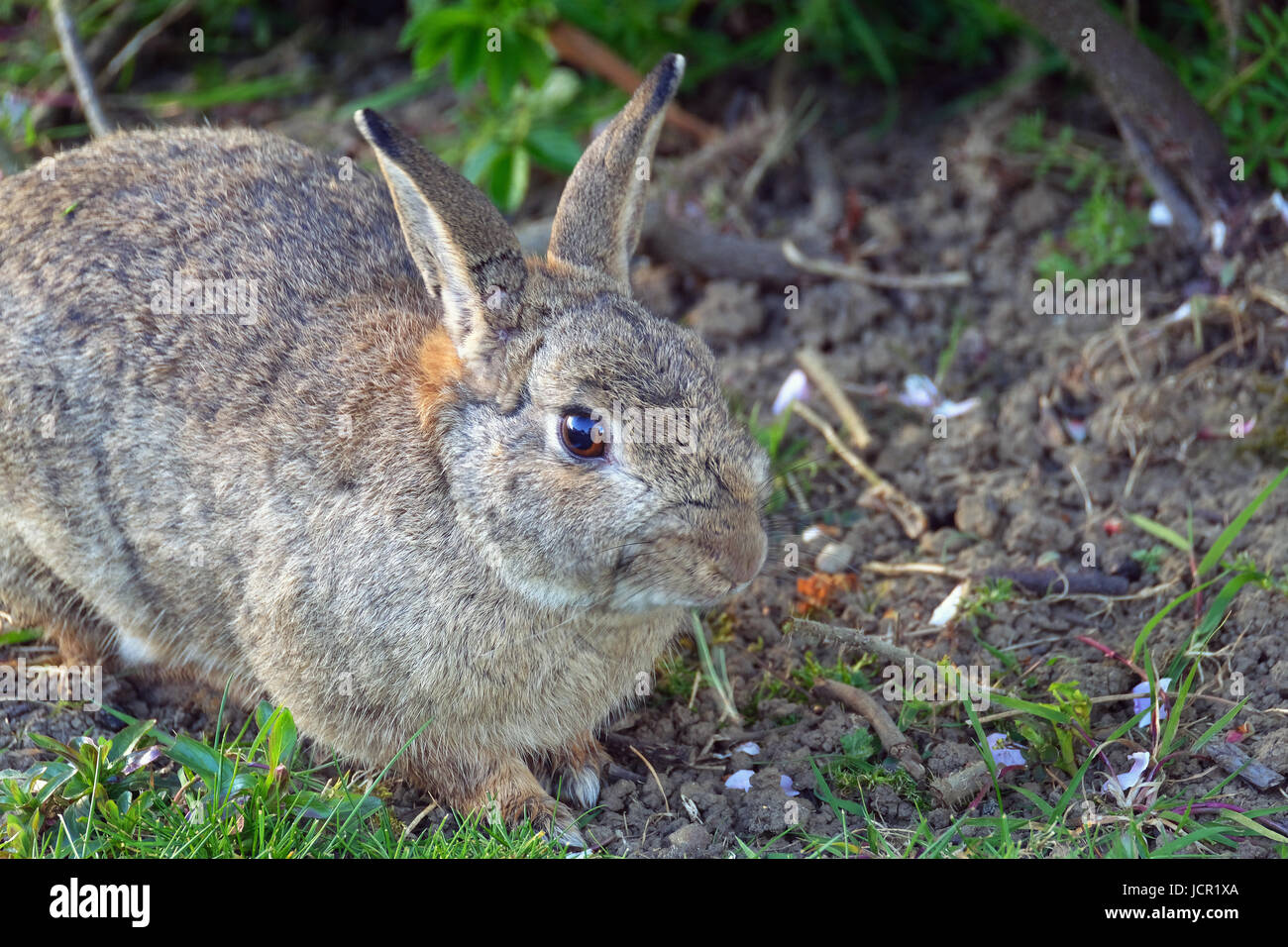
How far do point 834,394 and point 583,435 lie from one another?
2.41 metres

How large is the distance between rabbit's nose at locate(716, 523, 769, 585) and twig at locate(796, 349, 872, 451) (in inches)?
81.4

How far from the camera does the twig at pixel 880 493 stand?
5.55 m

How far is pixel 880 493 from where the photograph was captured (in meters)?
5.70

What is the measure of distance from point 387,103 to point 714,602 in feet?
15.5

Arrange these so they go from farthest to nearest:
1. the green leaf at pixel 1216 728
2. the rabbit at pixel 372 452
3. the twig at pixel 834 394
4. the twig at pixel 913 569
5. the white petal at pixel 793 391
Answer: the white petal at pixel 793 391 < the twig at pixel 834 394 < the twig at pixel 913 569 < the green leaf at pixel 1216 728 < the rabbit at pixel 372 452

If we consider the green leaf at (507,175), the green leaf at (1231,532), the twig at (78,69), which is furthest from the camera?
the twig at (78,69)

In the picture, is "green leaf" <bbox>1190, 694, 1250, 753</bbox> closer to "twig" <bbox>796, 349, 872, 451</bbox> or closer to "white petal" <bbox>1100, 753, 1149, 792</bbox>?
"white petal" <bbox>1100, 753, 1149, 792</bbox>

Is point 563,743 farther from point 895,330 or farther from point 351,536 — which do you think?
point 895,330

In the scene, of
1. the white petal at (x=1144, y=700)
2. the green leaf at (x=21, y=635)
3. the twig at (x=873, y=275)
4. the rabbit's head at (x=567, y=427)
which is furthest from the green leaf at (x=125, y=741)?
Answer: the twig at (x=873, y=275)

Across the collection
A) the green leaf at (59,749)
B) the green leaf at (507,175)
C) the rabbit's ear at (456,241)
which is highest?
the green leaf at (507,175)

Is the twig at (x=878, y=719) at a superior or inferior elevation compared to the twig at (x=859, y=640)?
inferior

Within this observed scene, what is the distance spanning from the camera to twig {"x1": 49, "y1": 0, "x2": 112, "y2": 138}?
6.84m

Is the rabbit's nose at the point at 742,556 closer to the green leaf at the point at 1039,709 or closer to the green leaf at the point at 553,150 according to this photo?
the green leaf at the point at 1039,709
